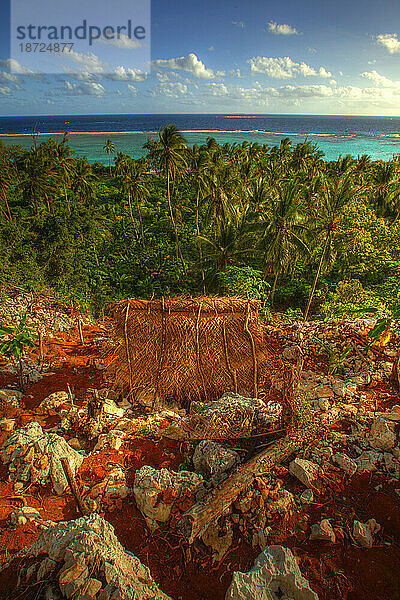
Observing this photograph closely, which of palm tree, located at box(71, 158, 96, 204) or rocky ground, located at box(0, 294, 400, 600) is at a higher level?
palm tree, located at box(71, 158, 96, 204)

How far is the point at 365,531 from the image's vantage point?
13.8 ft

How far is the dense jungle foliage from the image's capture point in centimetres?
1825

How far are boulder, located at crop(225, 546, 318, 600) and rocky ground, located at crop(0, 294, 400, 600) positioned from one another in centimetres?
1

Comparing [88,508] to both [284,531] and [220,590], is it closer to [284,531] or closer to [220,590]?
[220,590]

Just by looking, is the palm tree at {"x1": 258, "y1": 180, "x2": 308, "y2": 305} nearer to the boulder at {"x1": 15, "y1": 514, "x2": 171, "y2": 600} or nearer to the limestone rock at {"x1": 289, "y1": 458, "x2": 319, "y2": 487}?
the limestone rock at {"x1": 289, "y1": 458, "x2": 319, "y2": 487}

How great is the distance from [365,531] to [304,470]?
3.33 ft

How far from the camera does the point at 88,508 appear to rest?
477 cm

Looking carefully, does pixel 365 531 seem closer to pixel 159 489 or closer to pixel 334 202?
pixel 159 489

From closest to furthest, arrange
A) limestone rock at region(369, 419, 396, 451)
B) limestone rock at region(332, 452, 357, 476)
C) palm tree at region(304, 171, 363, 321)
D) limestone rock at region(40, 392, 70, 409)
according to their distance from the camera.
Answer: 1. limestone rock at region(332, 452, 357, 476)
2. limestone rock at region(369, 419, 396, 451)
3. limestone rock at region(40, 392, 70, 409)
4. palm tree at region(304, 171, 363, 321)

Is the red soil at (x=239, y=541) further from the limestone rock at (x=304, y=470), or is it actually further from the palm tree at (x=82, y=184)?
the palm tree at (x=82, y=184)

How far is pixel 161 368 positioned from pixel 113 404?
126cm

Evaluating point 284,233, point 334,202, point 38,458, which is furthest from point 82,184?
point 38,458

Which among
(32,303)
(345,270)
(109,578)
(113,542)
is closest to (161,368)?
(113,542)

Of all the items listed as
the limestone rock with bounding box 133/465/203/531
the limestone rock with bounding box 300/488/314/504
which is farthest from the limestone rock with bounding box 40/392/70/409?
A: the limestone rock with bounding box 300/488/314/504
